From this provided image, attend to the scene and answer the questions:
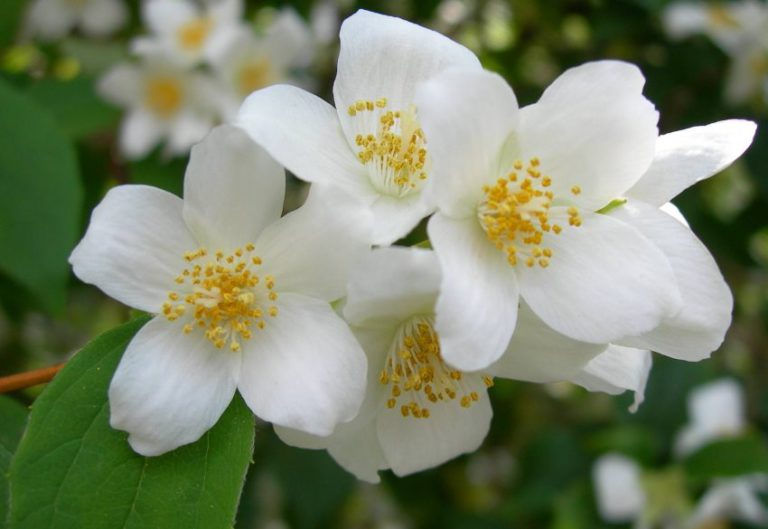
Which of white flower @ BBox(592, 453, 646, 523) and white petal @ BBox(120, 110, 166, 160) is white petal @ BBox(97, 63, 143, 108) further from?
white flower @ BBox(592, 453, 646, 523)

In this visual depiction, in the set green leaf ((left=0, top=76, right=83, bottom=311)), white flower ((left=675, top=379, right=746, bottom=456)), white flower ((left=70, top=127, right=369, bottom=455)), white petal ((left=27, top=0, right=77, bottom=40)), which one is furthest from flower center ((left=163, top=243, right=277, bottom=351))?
white petal ((left=27, top=0, right=77, bottom=40))

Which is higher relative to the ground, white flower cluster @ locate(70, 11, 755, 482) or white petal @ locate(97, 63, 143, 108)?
white flower cluster @ locate(70, 11, 755, 482)

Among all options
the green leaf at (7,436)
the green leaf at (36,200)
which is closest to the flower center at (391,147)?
the green leaf at (7,436)

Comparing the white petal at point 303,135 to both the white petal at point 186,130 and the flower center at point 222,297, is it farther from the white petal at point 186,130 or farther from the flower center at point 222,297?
the white petal at point 186,130

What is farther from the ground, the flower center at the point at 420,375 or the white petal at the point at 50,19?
the flower center at the point at 420,375

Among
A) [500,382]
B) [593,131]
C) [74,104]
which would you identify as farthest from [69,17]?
[593,131]

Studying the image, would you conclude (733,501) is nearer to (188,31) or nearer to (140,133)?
(140,133)
